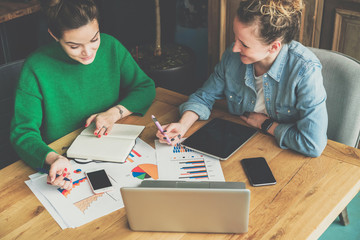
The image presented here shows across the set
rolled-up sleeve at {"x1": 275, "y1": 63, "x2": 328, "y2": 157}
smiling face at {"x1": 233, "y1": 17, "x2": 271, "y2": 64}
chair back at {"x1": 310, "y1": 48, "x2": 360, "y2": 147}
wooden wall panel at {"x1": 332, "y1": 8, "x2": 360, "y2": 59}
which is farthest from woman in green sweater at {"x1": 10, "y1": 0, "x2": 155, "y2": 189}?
wooden wall panel at {"x1": 332, "y1": 8, "x2": 360, "y2": 59}

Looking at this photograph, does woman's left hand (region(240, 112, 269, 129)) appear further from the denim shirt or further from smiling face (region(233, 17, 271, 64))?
smiling face (region(233, 17, 271, 64))

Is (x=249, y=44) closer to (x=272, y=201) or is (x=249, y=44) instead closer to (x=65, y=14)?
(x=272, y=201)

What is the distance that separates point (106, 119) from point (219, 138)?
460 millimetres

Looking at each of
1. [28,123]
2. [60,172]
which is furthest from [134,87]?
[60,172]

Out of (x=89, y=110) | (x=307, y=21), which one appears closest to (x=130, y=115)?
(x=89, y=110)

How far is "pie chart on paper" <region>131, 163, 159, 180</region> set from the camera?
125 cm

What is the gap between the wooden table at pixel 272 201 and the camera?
1.04 m

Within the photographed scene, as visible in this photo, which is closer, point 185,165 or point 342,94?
point 185,165

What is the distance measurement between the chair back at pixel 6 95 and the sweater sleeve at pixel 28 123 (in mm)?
156

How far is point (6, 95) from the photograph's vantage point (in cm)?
165

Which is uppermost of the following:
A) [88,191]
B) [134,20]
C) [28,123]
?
[134,20]

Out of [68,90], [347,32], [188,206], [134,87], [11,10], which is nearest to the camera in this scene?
[188,206]

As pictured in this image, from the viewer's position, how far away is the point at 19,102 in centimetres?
144

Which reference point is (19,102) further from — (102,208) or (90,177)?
(102,208)
